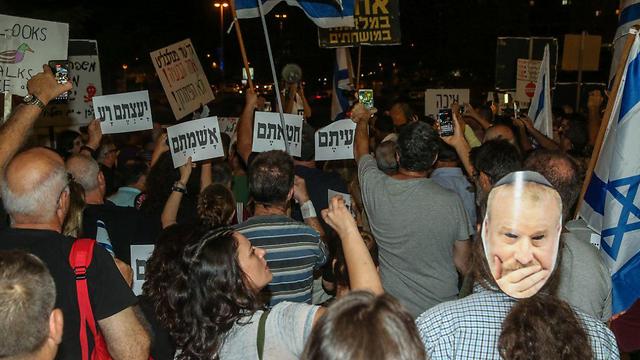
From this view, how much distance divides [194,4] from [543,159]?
45.0 m

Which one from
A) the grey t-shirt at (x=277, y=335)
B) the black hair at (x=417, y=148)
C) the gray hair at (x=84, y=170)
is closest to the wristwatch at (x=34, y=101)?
the gray hair at (x=84, y=170)

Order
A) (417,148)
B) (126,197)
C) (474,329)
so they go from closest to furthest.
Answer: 1. (474,329)
2. (417,148)
3. (126,197)

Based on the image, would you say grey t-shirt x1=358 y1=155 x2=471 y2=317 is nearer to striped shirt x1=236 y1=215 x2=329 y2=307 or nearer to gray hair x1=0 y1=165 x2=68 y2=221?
striped shirt x1=236 y1=215 x2=329 y2=307

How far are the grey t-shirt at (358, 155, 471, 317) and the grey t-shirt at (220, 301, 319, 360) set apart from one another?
195 cm

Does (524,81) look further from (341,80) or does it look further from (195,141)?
(195,141)

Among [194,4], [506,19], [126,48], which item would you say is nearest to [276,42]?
[194,4]

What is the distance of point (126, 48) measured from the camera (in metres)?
27.1

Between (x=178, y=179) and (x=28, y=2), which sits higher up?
(x=28, y=2)

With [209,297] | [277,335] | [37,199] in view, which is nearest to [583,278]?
[277,335]

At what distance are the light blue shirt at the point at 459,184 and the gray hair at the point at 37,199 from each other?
145 inches

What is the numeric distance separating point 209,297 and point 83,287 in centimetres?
65

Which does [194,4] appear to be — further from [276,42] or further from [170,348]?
[170,348]

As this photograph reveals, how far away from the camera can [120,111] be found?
26.6 feet

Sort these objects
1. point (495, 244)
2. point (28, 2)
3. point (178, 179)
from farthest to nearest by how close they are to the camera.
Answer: point (28, 2), point (178, 179), point (495, 244)
